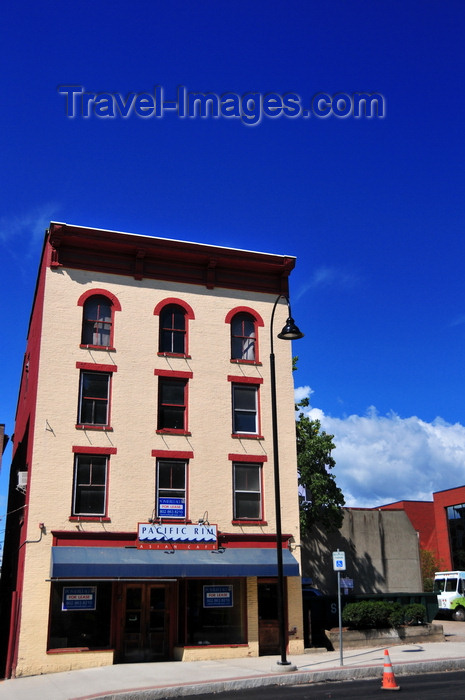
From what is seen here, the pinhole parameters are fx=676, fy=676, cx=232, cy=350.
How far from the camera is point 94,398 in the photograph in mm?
25031

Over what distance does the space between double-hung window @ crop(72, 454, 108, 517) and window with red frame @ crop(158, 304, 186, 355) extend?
505cm

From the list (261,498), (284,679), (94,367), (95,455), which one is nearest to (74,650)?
(95,455)

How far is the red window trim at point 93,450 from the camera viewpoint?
78.9 ft

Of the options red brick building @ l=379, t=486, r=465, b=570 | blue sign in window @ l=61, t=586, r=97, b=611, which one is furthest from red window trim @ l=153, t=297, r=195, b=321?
red brick building @ l=379, t=486, r=465, b=570

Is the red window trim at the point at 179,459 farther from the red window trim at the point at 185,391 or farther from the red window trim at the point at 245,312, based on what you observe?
the red window trim at the point at 245,312

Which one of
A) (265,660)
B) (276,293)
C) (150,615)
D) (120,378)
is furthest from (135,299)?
(265,660)

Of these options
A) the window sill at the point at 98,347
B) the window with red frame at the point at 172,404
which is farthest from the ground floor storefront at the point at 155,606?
the window sill at the point at 98,347

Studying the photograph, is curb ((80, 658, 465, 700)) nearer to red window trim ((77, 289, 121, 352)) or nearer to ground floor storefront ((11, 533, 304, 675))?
ground floor storefront ((11, 533, 304, 675))

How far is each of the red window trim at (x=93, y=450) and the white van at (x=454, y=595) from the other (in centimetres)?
2553

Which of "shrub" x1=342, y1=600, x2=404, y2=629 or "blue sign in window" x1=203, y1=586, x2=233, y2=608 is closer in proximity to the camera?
"blue sign in window" x1=203, y1=586, x2=233, y2=608

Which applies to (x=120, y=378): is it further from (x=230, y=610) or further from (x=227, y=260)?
(x=230, y=610)

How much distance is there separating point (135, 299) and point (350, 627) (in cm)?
1509

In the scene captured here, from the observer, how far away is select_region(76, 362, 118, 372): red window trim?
2506 centimetres

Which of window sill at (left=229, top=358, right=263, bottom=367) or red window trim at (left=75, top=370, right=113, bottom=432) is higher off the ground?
window sill at (left=229, top=358, right=263, bottom=367)
